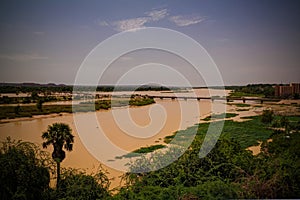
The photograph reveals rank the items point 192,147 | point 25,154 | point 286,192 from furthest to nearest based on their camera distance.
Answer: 1. point 192,147
2. point 25,154
3. point 286,192

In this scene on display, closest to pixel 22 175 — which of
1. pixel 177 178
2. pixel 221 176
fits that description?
pixel 177 178

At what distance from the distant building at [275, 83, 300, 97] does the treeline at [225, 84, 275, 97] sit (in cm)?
15

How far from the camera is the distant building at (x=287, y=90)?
5.46 m

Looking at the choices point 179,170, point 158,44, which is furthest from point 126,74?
point 179,170

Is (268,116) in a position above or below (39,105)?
below

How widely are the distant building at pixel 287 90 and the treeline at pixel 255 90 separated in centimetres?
15

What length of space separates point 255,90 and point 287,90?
125 cm

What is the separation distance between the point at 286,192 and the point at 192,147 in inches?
57.5

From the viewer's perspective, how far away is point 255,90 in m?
7.07

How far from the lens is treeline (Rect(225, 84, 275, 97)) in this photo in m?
6.52

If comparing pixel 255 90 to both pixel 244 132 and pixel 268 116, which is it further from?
pixel 244 132

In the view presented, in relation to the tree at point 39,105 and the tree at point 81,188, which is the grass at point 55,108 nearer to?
the tree at point 39,105

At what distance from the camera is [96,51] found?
5176 mm

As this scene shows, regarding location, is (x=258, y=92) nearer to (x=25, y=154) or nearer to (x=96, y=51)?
(x=96, y=51)
